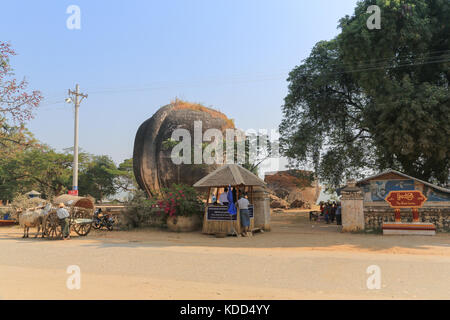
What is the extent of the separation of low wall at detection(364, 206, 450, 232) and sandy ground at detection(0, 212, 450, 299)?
2472 millimetres

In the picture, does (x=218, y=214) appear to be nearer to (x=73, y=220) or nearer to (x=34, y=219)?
(x=73, y=220)

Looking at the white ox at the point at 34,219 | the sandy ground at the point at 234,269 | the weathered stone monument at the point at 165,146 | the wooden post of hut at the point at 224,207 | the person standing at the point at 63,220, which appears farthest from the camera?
the weathered stone monument at the point at 165,146

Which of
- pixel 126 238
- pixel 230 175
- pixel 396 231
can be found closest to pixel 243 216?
pixel 230 175

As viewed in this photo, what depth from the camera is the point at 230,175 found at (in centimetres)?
1302

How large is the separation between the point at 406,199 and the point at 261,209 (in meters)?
5.58

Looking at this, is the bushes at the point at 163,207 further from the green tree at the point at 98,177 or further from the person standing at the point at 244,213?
the green tree at the point at 98,177

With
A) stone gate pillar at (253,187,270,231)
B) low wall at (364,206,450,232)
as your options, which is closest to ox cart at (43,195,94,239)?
stone gate pillar at (253,187,270,231)

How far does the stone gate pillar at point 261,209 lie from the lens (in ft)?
46.2

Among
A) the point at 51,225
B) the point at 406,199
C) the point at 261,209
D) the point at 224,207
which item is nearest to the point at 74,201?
the point at 51,225

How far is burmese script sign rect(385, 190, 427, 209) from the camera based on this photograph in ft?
41.8

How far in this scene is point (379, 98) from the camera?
14.7 meters

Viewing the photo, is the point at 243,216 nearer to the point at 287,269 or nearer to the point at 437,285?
the point at 287,269

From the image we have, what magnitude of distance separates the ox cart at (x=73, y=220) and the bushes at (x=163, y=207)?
1.81 m

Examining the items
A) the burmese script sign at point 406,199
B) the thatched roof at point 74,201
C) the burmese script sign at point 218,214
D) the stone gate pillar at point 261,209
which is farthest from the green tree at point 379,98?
the thatched roof at point 74,201
